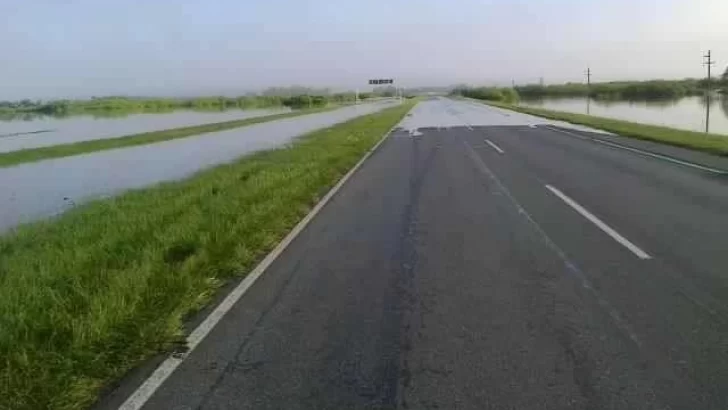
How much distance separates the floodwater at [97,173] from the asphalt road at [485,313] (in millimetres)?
7890

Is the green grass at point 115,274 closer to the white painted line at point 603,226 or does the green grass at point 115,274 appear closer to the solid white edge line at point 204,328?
the solid white edge line at point 204,328

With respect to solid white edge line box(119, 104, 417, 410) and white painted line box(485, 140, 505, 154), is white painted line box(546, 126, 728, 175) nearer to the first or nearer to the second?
white painted line box(485, 140, 505, 154)

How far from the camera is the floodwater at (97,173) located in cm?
1432

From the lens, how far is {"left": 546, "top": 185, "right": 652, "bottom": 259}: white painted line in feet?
22.6

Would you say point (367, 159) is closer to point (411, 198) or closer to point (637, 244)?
point (411, 198)

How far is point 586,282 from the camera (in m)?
5.82

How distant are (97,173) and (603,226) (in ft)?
56.1

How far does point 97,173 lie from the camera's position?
20.3 m

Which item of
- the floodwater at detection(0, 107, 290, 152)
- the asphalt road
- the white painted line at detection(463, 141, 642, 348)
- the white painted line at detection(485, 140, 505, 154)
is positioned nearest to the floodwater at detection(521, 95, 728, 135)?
the white painted line at detection(485, 140, 505, 154)

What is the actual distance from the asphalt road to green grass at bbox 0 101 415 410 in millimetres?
527

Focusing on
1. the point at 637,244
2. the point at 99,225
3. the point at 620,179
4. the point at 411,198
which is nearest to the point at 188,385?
the point at 637,244

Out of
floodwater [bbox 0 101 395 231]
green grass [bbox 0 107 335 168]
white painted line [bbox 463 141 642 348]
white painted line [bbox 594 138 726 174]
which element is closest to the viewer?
white painted line [bbox 463 141 642 348]

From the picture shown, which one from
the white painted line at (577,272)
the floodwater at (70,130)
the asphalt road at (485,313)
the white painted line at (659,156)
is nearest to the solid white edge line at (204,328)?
the asphalt road at (485,313)

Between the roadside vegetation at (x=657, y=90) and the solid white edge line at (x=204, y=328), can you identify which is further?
the roadside vegetation at (x=657, y=90)
